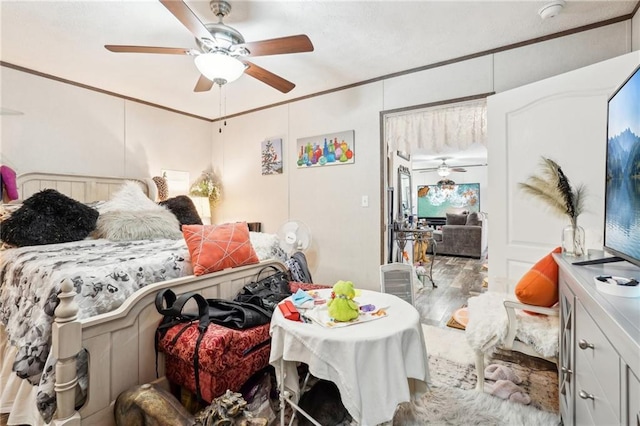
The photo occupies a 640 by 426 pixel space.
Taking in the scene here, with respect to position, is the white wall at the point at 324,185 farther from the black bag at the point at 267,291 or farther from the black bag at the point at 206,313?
the black bag at the point at 206,313

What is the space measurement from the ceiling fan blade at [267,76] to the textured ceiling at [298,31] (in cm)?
31

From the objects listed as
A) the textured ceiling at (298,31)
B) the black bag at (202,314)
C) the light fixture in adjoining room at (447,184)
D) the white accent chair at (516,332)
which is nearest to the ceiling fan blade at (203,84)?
the textured ceiling at (298,31)

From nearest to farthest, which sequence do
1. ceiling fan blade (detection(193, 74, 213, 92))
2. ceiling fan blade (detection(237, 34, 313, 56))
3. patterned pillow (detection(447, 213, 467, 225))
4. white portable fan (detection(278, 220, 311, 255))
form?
ceiling fan blade (detection(237, 34, 313, 56)) < ceiling fan blade (detection(193, 74, 213, 92)) < white portable fan (detection(278, 220, 311, 255)) < patterned pillow (detection(447, 213, 467, 225))

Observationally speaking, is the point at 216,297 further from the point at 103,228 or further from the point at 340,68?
the point at 340,68

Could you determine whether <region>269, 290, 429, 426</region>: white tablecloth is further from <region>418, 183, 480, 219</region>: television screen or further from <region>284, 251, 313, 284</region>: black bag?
<region>418, 183, 480, 219</region>: television screen

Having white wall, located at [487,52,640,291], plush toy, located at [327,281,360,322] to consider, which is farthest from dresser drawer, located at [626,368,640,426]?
white wall, located at [487,52,640,291]

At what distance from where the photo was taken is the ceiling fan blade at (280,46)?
1.74m

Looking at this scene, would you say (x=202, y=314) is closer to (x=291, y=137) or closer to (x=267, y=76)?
(x=267, y=76)

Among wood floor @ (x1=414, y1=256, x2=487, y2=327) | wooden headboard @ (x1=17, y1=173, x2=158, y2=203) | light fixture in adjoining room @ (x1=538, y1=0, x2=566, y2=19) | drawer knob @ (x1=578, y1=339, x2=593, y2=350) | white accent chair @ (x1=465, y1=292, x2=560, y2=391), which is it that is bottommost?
wood floor @ (x1=414, y1=256, x2=487, y2=327)

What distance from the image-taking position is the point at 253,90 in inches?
131

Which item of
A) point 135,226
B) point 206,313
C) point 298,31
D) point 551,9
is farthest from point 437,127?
point 135,226

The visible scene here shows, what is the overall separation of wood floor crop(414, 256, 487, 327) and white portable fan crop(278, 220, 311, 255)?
4.58 ft

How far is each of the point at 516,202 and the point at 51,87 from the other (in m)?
4.40

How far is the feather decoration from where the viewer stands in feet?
5.51
